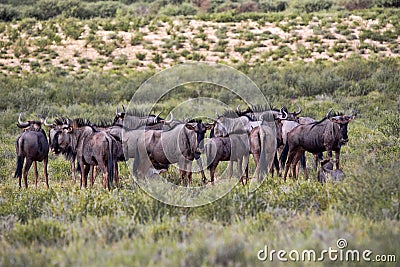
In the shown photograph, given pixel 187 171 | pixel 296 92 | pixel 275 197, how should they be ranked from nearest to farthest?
pixel 275 197 < pixel 187 171 < pixel 296 92

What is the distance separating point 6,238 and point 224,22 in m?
30.4

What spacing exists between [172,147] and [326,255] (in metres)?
5.75

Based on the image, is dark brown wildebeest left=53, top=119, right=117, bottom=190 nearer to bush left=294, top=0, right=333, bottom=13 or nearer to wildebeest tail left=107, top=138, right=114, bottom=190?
wildebeest tail left=107, top=138, right=114, bottom=190

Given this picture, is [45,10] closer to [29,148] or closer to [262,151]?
[29,148]

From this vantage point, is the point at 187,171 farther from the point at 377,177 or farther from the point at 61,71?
the point at 61,71

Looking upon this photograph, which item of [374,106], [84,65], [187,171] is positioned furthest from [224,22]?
[187,171]

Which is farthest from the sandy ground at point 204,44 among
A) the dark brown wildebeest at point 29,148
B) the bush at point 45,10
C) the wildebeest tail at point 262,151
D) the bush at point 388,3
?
the wildebeest tail at point 262,151

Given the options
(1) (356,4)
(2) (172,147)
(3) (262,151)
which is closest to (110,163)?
(2) (172,147)

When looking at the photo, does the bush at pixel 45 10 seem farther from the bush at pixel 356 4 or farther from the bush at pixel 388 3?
the bush at pixel 388 3

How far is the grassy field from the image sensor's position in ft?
18.0

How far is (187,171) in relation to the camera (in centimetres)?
1042

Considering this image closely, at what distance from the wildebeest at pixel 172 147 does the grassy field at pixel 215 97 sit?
2.56 feet

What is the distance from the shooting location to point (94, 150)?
10.0 meters

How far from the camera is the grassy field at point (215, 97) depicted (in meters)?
5.50
